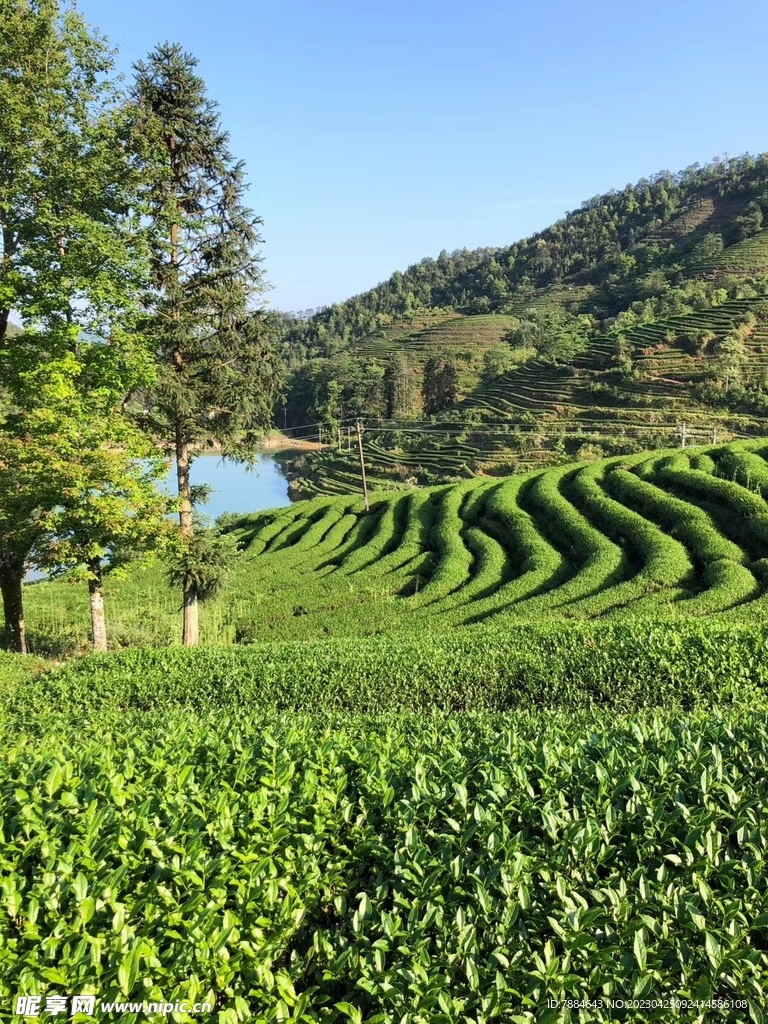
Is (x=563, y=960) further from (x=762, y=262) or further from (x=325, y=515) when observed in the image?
(x=762, y=262)

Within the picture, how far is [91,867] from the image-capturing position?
9.33ft

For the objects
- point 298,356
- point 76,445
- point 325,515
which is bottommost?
point 325,515

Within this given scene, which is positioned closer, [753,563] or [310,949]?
[310,949]

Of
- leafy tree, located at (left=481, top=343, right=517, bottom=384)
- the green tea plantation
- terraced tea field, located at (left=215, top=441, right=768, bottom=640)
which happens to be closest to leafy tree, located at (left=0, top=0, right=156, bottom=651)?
the green tea plantation

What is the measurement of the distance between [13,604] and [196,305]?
9213mm

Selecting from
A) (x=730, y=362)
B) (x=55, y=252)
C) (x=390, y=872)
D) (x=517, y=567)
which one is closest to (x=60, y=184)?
(x=55, y=252)

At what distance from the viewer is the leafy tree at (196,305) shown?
13.8m

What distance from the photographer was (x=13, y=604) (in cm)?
1530

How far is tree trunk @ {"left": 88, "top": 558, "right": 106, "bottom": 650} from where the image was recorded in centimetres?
1317

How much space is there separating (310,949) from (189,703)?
20.9 feet

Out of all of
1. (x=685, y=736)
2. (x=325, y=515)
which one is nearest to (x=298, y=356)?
(x=325, y=515)

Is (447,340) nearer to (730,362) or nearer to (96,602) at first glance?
(730,362)

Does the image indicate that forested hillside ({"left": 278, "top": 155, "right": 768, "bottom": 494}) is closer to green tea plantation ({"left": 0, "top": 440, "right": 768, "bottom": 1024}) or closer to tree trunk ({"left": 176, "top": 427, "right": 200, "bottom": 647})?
tree trunk ({"left": 176, "top": 427, "right": 200, "bottom": 647})

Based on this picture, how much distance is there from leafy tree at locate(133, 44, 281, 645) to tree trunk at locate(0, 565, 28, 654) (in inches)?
177
